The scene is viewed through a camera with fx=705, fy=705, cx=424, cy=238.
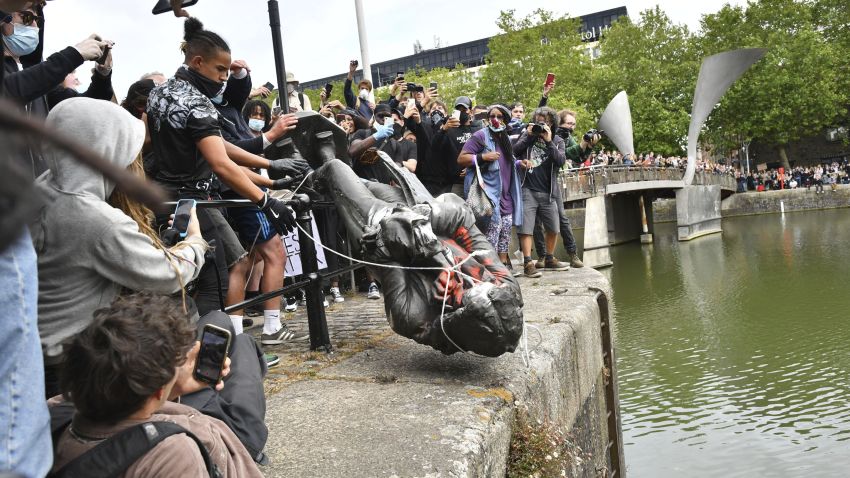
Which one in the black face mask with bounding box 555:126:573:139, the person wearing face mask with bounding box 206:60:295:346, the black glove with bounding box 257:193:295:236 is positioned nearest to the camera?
the black glove with bounding box 257:193:295:236

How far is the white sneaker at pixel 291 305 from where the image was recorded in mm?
6082

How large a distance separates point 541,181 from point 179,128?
4751mm

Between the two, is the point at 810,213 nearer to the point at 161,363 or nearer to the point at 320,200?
Answer: the point at 320,200

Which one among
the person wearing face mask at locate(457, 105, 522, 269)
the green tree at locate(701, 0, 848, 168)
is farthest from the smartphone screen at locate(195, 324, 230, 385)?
the green tree at locate(701, 0, 848, 168)

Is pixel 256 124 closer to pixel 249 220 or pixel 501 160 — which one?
pixel 249 220

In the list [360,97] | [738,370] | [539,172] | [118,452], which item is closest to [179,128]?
[118,452]

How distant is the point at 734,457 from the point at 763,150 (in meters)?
48.3

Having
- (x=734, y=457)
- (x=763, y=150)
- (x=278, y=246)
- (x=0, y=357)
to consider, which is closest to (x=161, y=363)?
(x=0, y=357)

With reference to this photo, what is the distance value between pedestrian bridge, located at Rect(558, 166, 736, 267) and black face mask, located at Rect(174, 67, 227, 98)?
19612 millimetres

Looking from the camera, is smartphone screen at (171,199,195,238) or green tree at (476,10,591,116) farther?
green tree at (476,10,591,116)

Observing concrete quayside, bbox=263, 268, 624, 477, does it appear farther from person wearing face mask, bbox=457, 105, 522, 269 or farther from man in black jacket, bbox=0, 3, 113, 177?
person wearing face mask, bbox=457, 105, 522, 269

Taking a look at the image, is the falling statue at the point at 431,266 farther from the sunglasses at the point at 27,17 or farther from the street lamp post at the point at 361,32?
the street lamp post at the point at 361,32

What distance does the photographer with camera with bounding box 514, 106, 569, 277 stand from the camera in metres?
7.06

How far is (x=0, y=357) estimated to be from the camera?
1.36 meters
